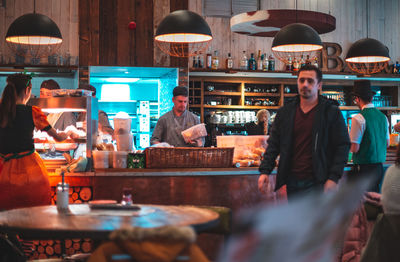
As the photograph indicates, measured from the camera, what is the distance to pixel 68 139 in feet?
13.0

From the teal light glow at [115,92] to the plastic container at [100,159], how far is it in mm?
5603

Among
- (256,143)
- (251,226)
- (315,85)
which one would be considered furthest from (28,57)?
(251,226)

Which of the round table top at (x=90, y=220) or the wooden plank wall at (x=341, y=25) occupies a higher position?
the wooden plank wall at (x=341, y=25)

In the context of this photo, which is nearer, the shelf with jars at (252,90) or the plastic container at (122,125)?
the plastic container at (122,125)

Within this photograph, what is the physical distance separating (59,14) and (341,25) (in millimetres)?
5614

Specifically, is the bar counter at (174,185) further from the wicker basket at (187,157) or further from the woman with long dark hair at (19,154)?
the woman with long dark hair at (19,154)

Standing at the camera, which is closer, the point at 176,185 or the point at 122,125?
the point at 176,185

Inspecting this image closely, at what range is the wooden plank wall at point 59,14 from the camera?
820 centimetres

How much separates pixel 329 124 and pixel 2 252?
2184 millimetres

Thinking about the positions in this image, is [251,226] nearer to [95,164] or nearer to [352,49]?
[95,164]

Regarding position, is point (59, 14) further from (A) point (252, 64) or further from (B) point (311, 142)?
(B) point (311, 142)

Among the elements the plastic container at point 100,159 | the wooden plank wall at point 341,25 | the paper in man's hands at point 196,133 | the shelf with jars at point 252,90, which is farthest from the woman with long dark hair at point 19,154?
the wooden plank wall at point 341,25

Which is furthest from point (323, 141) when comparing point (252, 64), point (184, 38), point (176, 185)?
point (252, 64)

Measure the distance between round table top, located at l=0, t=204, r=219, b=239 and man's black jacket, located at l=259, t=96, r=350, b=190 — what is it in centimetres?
95
